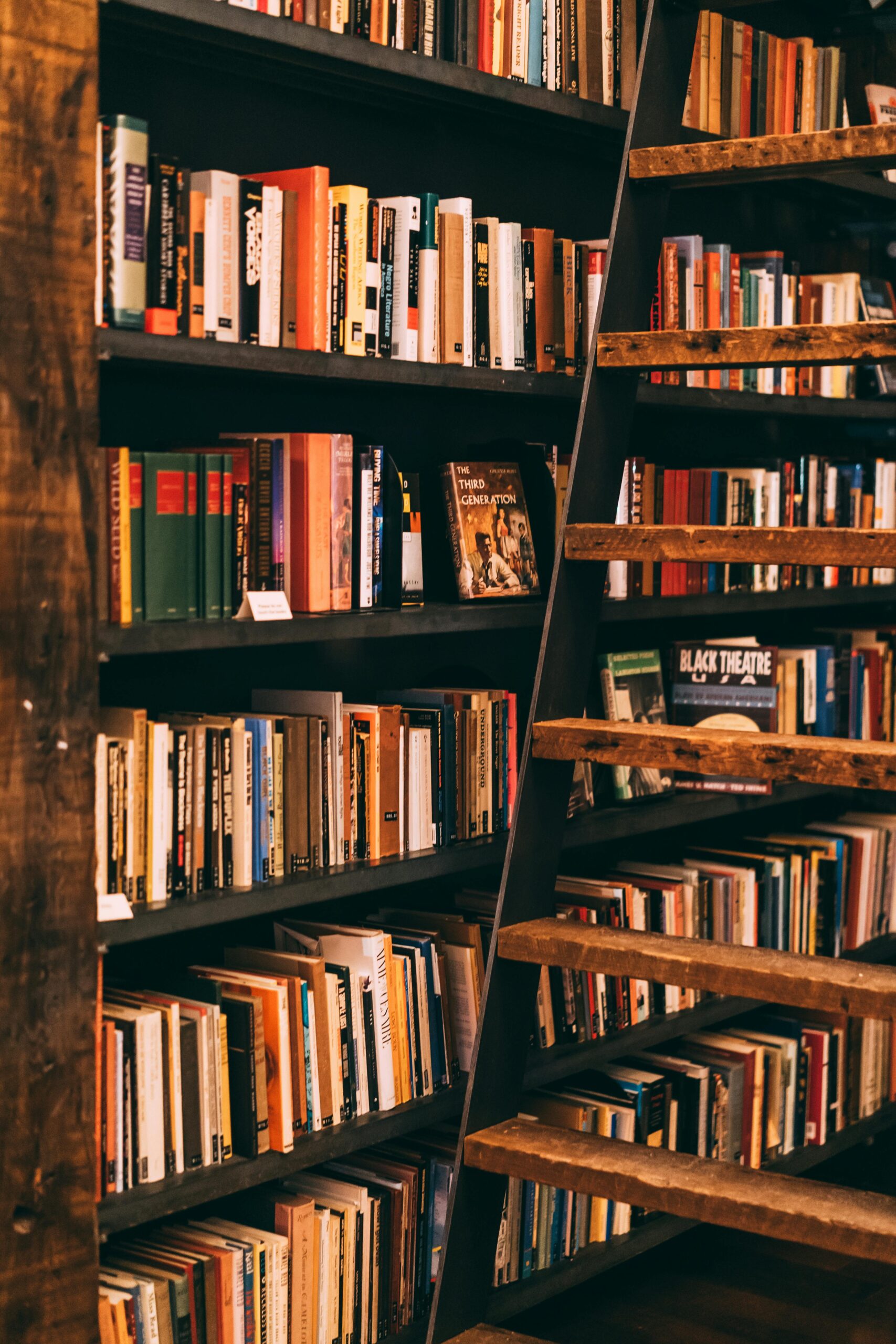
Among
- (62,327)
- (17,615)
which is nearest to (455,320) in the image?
(62,327)

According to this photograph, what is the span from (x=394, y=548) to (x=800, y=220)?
183 cm

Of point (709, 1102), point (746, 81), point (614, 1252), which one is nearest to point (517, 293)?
point (746, 81)

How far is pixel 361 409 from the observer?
8.98 feet

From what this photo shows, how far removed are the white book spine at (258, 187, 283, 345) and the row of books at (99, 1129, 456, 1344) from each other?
1.24m

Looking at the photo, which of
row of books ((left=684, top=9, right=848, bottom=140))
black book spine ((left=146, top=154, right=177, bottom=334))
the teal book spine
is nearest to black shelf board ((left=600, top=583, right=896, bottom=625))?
the teal book spine

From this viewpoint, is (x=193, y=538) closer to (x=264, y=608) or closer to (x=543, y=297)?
(x=264, y=608)

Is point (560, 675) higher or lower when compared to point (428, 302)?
lower

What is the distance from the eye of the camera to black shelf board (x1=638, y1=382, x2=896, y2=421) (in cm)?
284

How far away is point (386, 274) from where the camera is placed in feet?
7.81

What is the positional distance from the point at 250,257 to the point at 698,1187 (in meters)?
1.33

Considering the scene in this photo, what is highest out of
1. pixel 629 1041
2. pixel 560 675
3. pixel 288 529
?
pixel 288 529

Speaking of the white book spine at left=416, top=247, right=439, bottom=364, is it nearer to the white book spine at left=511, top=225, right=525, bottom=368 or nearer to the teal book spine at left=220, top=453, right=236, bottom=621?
the white book spine at left=511, top=225, right=525, bottom=368

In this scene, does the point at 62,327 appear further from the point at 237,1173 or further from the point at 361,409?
the point at 237,1173

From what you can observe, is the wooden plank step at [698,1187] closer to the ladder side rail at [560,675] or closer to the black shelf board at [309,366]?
the ladder side rail at [560,675]
